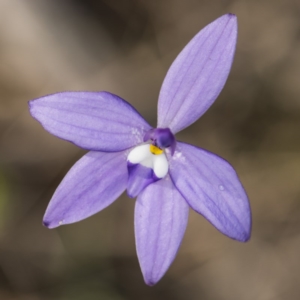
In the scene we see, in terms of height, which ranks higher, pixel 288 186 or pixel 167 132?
pixel 167 132

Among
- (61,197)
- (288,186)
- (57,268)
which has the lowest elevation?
(288,186)

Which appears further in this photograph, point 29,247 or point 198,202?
point 29,247

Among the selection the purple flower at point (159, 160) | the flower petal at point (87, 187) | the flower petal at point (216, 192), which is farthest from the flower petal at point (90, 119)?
the flower petal at point (216, 192)

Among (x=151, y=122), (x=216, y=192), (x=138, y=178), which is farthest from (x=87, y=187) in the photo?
(x=151, y=122)

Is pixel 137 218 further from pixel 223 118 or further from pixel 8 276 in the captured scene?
pixel 8 276

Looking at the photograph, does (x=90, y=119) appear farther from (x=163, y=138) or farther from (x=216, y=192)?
(x=216, y=192)

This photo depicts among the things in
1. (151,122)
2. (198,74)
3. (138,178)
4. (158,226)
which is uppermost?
(198,74)

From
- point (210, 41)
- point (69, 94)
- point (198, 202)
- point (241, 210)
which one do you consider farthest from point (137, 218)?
point (210, 41)

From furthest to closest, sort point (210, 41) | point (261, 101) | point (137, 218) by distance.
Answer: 1. point (261, 101)
2. point (137, 218)
3. point (210, 41)
